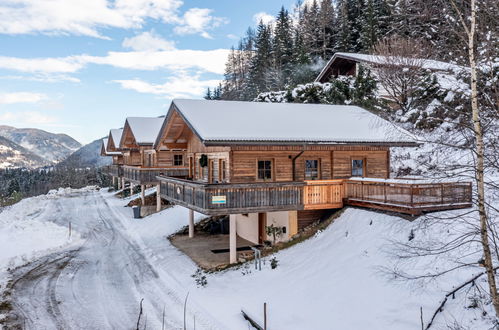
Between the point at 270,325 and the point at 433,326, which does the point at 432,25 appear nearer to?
the point at 433,326

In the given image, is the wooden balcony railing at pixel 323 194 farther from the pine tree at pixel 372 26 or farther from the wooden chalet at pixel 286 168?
the pine tree at pixel 372 26

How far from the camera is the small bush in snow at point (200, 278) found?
15.2 meters

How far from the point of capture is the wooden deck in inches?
595

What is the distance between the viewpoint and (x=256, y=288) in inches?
559

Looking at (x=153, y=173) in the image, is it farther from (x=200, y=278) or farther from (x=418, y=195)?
(x=418, y=195)

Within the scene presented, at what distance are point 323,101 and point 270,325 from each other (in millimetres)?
28733

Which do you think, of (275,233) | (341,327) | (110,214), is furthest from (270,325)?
(110,214)

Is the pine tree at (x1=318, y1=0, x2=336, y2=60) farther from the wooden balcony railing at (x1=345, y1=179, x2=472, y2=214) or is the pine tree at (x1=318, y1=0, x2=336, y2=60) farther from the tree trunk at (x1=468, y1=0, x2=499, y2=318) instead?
the tree trunk at (x1=468, y1=0, x2=499, y2=318)

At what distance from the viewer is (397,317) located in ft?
33.1

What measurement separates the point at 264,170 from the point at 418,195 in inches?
278

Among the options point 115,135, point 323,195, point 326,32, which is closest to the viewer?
point 323,195

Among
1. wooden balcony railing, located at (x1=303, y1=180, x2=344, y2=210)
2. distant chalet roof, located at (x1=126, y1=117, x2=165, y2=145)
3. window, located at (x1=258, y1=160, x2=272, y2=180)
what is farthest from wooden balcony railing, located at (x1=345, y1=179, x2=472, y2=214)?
distant chalet roof, located at (x1=126, y1=117, x2=165, y2=145)

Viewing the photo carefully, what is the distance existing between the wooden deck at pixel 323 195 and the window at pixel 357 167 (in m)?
2.26

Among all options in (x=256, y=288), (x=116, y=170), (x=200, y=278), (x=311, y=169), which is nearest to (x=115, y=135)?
(x=116, y=170)
